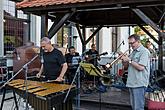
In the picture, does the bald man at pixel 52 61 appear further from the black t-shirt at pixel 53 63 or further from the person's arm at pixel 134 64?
the person's arm at pixel 134 64

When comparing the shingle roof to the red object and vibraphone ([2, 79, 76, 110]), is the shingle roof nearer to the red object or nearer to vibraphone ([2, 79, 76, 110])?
vibraphone ([2, 79, 76, 110])

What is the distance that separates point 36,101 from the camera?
4.38m

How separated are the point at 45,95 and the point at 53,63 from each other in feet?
4.19

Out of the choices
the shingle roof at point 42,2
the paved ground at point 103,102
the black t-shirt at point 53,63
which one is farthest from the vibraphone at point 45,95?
the shingle roof at point 42,2

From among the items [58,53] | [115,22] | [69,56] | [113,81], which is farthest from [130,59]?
[115,22]

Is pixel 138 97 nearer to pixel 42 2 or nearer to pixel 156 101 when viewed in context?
pixel 156 101

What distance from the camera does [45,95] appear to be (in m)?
4.12

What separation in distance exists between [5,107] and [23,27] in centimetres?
431

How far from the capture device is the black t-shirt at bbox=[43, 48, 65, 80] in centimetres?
529

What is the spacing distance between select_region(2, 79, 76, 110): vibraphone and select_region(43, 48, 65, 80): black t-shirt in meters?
0.45

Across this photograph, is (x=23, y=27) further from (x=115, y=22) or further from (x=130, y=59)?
(x=130, y=59)

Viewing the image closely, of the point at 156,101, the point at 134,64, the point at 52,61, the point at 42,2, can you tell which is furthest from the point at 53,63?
the point at 156,101

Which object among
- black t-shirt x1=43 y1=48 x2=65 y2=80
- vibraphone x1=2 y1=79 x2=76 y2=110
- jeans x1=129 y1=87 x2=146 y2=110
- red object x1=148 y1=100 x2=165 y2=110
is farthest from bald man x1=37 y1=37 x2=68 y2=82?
red object x1=148 y1=100 x2=165 y2=110

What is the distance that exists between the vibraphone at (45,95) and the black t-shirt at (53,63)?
449mm
